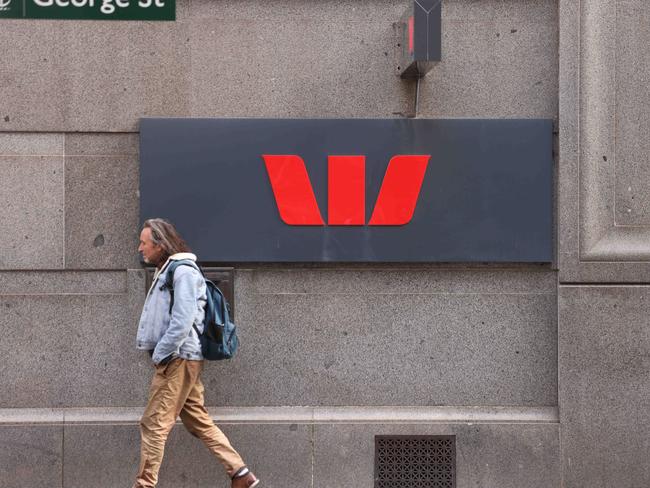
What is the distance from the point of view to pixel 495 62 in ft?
20.2

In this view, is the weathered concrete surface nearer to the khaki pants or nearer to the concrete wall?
the concrete wall

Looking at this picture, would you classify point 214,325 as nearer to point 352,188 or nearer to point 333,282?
point 333,282

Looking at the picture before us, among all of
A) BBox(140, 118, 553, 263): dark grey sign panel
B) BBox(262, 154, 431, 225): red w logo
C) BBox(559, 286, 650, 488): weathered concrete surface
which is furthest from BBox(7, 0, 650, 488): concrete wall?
BBox(262, 154, 431, 225): red w logo

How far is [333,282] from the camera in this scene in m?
6.15

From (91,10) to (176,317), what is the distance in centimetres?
249

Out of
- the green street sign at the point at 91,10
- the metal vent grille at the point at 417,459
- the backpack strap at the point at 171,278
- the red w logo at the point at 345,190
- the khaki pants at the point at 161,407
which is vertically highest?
the green street sign at the point at 91,10

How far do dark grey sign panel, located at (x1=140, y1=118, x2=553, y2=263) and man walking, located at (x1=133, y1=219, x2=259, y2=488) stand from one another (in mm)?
611

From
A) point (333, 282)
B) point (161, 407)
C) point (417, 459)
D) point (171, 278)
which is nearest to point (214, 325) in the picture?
point (171, 278)

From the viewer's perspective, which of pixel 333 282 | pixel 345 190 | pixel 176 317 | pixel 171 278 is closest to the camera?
pixel 176 317

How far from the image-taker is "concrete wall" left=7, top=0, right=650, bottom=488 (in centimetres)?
602

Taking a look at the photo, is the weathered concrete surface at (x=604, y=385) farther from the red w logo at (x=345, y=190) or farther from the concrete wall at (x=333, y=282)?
the red w logo at (x=345, y=190)

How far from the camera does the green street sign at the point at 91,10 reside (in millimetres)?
6043

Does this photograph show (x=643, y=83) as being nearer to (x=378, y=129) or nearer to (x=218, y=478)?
(x=378, y=129)

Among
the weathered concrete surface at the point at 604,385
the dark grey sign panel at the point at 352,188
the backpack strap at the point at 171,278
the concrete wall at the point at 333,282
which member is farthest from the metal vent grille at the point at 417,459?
A: the backpack strap at the point at 171,278
